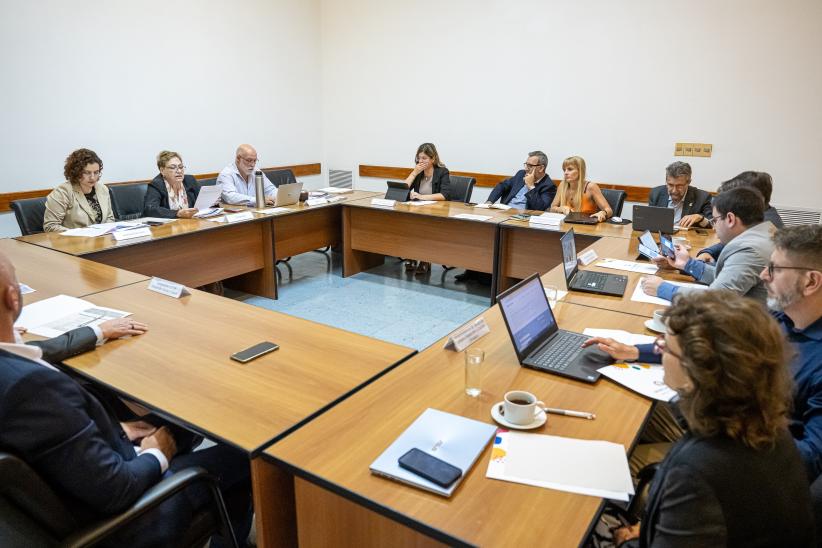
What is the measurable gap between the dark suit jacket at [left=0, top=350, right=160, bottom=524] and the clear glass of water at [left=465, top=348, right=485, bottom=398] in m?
0.83

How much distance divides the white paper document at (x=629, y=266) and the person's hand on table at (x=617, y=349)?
1.15 m

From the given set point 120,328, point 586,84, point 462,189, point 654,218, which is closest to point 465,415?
point 120,328

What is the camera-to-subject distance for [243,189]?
4.64m

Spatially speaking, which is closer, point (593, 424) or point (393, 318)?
point (593, 424)

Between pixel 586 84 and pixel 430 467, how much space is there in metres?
4.93

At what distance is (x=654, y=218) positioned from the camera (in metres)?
3.53

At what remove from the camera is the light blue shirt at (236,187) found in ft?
14.6

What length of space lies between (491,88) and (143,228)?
3778mm

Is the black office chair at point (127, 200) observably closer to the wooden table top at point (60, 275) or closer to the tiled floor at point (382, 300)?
the tiled floor at point (382, 300)

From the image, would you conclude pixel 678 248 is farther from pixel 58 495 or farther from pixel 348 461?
pixel 58 495

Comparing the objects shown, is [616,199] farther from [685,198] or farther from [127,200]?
[127,200]

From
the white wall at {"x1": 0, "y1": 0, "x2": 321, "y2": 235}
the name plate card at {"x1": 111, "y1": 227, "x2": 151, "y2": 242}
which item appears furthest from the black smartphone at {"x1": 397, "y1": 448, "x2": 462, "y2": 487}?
the white wall at {"x1": 0, "y1": 0, "x2": 321, "y2": 235}

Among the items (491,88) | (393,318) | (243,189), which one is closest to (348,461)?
(393,318)

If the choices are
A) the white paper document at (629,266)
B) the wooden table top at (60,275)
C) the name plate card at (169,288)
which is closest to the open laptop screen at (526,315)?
the white paper document at (629,266)
